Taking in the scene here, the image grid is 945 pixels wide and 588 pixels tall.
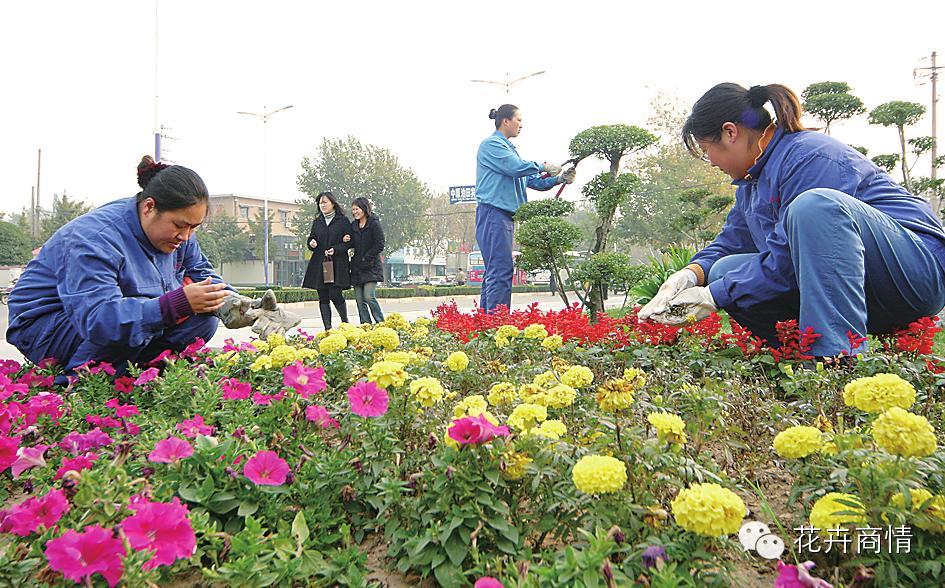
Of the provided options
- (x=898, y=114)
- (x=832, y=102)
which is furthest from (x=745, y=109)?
(x=898, y=114)

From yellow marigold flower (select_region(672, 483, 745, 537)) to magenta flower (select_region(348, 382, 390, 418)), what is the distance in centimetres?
66

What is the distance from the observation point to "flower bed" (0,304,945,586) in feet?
3.17

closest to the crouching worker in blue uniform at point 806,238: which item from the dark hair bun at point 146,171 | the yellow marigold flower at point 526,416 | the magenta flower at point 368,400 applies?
the yellow marigold flower at point 526,416

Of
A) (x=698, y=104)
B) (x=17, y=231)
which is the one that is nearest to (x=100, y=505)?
(x=698, y=104)

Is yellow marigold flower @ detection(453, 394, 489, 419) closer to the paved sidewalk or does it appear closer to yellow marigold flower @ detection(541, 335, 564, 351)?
yellow marigold flower @ detection(541, 335, 564, 351)

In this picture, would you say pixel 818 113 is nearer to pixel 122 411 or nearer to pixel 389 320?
pixel 389 320

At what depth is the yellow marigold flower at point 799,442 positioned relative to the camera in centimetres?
111

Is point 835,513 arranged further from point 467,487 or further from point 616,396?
point 467,487

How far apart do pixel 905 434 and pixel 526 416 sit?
0.63 meters

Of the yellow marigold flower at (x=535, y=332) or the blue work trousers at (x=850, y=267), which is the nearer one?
the blue work trousers at (x=850, y=267)

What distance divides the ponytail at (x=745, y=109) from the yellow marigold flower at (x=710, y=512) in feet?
6.87

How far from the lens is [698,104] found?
2695mm

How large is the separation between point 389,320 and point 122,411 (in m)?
1.63

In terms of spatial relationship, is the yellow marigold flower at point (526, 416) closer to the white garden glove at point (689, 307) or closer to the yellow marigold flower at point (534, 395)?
the yellow marigold flower at point (534, 395)
